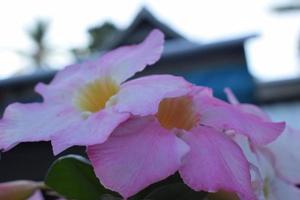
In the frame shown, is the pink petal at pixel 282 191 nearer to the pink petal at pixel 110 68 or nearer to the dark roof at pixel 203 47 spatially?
the pink petal at pixel 110 68

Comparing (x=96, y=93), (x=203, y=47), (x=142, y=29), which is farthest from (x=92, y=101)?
(x=142, y=29)

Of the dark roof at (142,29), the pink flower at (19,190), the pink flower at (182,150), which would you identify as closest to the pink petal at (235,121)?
the pink flower at (182,150)

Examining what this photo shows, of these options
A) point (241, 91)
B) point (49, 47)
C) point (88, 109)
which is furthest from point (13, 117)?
point (49, 47)

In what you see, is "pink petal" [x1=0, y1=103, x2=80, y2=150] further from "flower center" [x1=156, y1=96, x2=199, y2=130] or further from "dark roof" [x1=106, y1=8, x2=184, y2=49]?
"dark roof" [x1=106, y1=8, x2=184, y2=49]

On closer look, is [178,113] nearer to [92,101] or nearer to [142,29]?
[92,101]

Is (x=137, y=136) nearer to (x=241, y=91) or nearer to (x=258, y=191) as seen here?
(x=258, y=191)

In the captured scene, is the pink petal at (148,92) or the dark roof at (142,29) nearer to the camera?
the pink petal at (148,92)

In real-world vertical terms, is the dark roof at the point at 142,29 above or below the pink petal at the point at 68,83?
above
